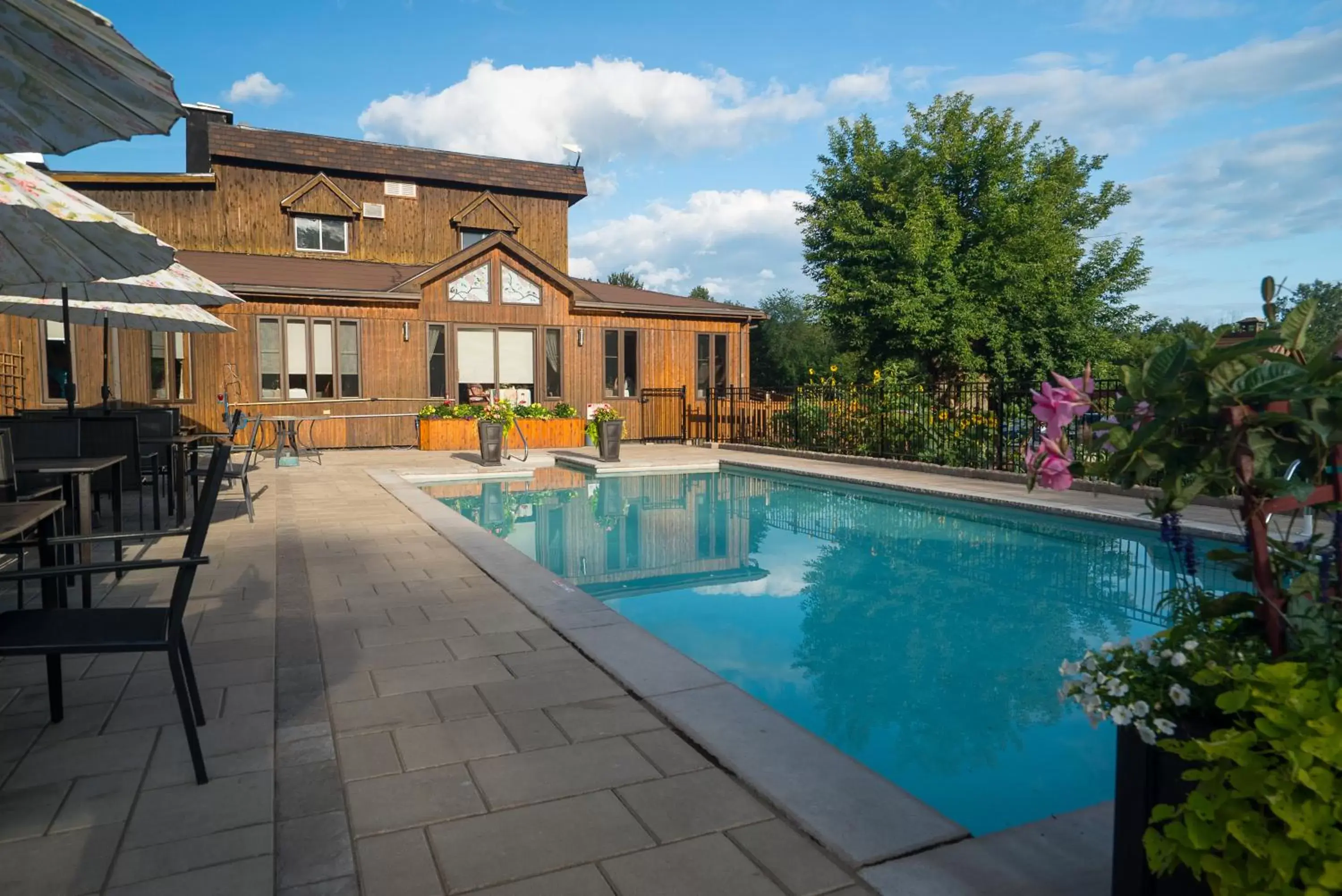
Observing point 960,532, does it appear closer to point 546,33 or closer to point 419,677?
point 419,677

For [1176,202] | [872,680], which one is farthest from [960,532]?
[1176,202]

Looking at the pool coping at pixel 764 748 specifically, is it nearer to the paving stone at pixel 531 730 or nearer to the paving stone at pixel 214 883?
the paving stone at pixel 531 730

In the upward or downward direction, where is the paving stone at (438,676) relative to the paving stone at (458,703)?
upward

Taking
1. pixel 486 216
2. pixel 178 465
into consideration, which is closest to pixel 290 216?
pixel 486 216

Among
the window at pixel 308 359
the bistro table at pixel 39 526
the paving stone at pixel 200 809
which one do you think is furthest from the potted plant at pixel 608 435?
the paving stone at pixel 200 809

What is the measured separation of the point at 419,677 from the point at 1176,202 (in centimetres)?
5309

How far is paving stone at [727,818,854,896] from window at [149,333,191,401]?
50.9 ft

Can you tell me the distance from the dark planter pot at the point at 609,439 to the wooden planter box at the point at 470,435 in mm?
2580

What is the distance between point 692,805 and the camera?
2.32 meters

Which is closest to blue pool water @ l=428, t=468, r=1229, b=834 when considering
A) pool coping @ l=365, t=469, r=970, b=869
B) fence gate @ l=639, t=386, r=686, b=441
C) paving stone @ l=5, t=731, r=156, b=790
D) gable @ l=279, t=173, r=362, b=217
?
pool coping @ l=365, t=469, r=970, b=869

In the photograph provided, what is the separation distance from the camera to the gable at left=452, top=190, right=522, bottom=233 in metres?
20.5

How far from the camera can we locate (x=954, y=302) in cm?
2448

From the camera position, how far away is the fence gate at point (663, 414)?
1819 centimetres

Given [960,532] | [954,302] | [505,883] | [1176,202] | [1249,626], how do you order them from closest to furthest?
[1249,626], [505,883], [960,532], [954,302], [1176,202]
